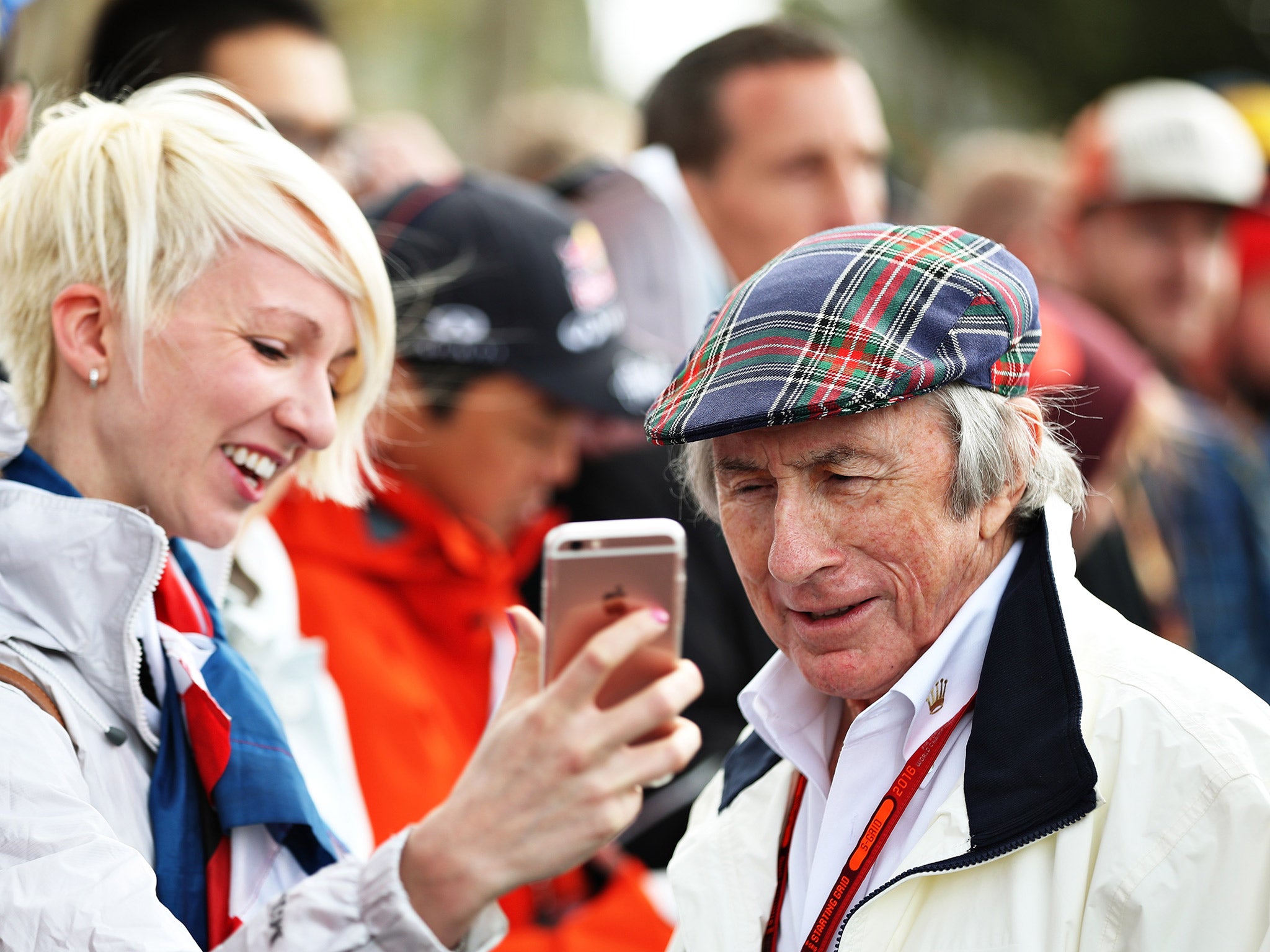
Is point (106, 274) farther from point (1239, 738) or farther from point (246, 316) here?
point (1239, 738)

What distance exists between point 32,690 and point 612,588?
3.12 ft

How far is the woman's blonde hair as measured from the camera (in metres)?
2.16

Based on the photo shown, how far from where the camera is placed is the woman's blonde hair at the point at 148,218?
2.16 metres

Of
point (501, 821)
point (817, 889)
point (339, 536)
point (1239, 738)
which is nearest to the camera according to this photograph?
point (1239, 738)

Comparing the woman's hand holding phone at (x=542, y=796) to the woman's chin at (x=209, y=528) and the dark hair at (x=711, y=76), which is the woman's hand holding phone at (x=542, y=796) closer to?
the woman's chin at (x=209, y=528)

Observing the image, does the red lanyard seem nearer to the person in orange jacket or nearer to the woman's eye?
the woman's eye

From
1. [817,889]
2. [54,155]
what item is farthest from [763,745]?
[54,155]

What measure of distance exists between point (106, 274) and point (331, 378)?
1.49 feet

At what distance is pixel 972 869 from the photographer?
178 cm

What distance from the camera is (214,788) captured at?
7.21ft

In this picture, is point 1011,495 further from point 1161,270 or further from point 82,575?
point 1161,270

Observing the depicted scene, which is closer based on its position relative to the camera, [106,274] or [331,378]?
[106,274]

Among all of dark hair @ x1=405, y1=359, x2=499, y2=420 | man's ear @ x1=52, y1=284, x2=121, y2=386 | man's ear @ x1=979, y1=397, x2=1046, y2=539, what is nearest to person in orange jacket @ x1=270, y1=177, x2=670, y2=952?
dark hair @ x1=405, y1=359, x2=499, y2=420

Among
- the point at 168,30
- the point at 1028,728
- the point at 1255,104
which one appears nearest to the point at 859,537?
the point at 1028,728
